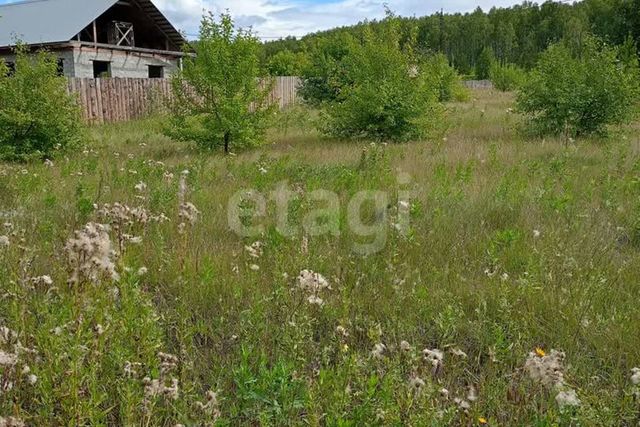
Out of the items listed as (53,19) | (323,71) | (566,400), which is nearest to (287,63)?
(323,71)

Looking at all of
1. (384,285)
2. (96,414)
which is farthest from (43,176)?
(96,414)

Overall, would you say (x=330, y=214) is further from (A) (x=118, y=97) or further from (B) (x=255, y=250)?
(A) (x=118, y=97)

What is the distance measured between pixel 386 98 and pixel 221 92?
11.0ft

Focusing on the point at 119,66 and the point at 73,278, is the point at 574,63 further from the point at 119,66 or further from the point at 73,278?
the point at 119,66

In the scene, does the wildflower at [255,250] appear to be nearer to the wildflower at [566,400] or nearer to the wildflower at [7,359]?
the wildflower at [7,359]

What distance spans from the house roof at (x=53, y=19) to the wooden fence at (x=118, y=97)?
470 cm

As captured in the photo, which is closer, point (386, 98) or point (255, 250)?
point (255, 250)

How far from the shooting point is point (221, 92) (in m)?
9.69

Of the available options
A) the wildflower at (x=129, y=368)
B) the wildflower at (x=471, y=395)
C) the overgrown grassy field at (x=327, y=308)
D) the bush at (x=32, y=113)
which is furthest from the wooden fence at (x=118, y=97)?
the wildflower at (x=471, y=395)

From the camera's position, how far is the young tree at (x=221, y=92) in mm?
9469

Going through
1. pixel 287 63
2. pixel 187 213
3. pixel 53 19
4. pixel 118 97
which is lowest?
pixel 187 213

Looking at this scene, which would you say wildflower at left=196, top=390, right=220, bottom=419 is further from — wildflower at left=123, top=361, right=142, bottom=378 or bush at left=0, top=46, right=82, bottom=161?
bush at left=0, top=46, right=82, bottom=161

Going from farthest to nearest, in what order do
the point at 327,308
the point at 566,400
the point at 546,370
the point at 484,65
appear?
the point at 484,65
the point at 327,308
the point at 546,370
the point at 566,400

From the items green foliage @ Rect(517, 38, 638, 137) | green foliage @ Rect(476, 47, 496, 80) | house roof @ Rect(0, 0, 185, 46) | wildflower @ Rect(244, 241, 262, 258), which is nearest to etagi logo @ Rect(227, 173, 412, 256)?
wildflower @ Rect(244, 241, 262, 258)
